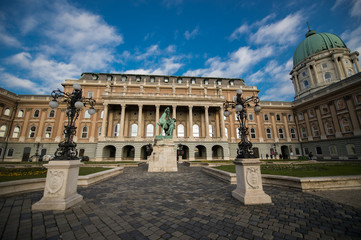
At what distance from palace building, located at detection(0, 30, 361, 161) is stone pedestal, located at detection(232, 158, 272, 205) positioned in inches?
806

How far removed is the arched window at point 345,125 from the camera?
24.2 m

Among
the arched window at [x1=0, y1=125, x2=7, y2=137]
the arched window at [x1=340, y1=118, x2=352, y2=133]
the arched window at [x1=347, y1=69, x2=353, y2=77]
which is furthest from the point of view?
the arched window at [x1=347, y1=69, x2=353, y2=77]

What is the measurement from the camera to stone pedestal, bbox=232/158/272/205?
4664mm

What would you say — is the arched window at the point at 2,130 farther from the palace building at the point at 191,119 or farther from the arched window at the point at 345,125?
the arched window at the point at 345,125

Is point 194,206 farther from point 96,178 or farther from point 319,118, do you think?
point 319,118

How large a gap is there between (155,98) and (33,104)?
90.1 feet

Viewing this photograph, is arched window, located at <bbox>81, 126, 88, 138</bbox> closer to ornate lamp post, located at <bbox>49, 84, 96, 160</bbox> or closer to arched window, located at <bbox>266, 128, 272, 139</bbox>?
ornate lamp post, located at <bbox>49, 84, 96, 160</bbox>

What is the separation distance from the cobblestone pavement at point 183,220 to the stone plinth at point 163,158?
8298 mm

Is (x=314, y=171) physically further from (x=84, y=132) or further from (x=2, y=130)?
(x=2, y=130)

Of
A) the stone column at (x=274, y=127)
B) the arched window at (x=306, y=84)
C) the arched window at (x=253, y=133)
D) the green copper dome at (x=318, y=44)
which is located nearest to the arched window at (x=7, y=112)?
the arched window at (x=253, y=133)

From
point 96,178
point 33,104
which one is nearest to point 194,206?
point 96,178

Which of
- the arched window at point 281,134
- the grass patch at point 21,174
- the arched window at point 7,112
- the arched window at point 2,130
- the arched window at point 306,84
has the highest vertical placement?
the arched window at point 306,84

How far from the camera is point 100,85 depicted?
115ft

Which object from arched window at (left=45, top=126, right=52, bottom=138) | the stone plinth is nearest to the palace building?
arched window at (left=45, top=126, right=52, bottom=138)
